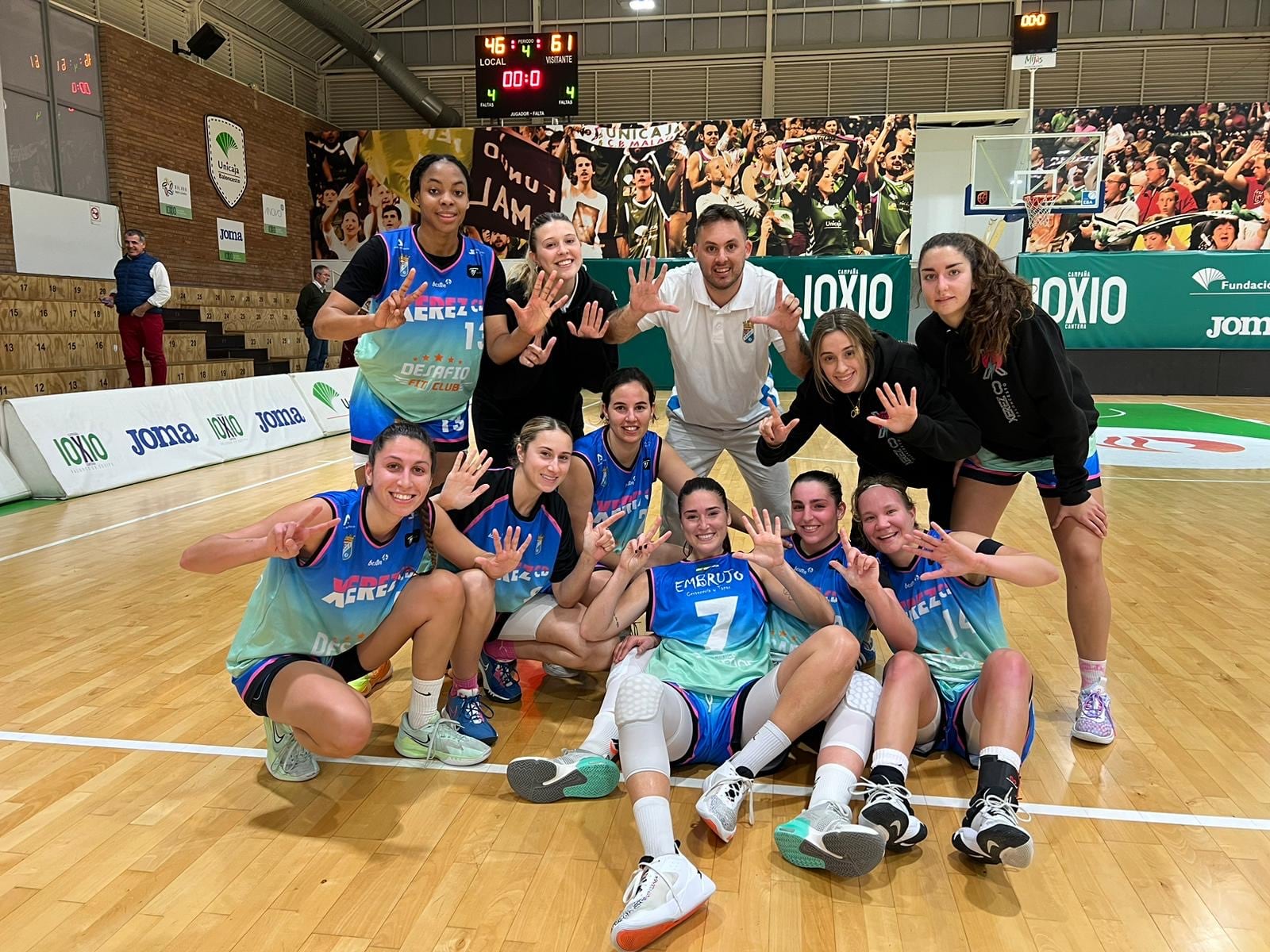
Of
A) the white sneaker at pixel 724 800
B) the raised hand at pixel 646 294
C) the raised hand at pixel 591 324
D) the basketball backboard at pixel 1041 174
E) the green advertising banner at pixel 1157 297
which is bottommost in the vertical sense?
the white sneaker at pixel 724 800

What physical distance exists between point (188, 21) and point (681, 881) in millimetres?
16927

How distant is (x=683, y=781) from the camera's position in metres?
2.76

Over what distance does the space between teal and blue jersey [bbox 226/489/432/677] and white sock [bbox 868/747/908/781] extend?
1487 mm

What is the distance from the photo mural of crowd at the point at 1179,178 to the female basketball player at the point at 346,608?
17558 mm

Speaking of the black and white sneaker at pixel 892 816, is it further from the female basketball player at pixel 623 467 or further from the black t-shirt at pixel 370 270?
the black t-shirt at pixel 370 270

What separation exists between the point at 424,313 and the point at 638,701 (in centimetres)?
176

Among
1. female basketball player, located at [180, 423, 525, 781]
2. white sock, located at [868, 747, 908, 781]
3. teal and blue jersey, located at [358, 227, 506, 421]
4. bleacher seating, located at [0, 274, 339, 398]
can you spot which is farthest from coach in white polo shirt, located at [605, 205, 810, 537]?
bleacher seating, located at [0, 274, 339, 398]

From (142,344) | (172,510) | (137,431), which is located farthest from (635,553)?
(142,344)

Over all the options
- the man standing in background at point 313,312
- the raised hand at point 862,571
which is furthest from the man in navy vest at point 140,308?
the raised hand at point 862,571

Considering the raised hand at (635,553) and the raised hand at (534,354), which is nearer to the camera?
the raised hand at (635,553)

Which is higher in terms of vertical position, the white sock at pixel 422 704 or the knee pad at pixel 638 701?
the knee pad at pixel 638 701

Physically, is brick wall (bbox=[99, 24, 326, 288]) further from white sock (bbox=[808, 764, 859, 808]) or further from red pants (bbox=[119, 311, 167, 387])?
white sock (bbox=[808, 764, 859, 808])

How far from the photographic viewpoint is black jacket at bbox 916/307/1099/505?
112 inches

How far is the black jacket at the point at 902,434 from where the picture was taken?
3.01 meters
